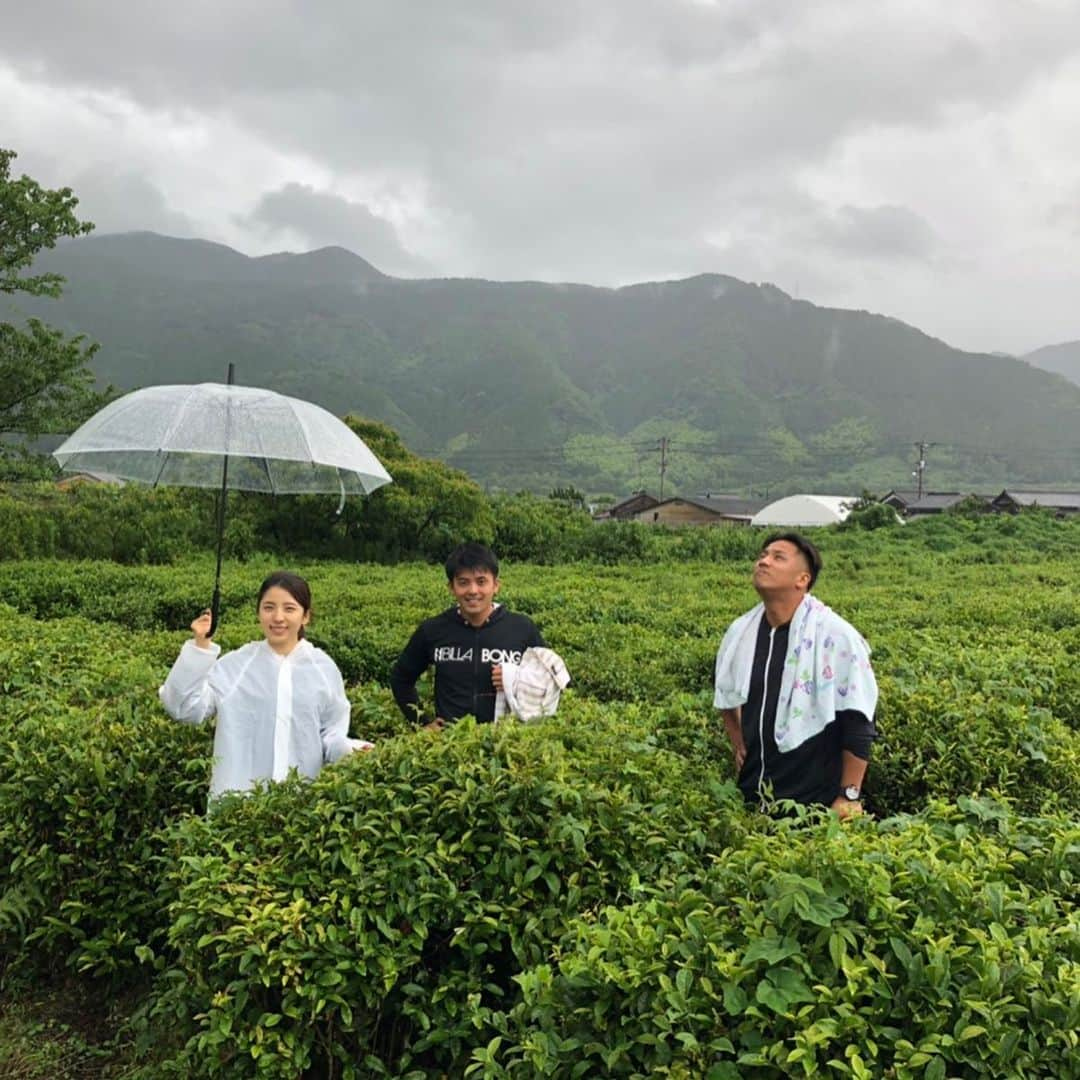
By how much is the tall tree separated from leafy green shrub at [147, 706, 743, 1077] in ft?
66.2

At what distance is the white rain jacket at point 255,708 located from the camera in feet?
12.5

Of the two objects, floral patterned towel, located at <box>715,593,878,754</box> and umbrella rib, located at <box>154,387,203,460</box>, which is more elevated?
umbrella rib, located at <box>154,387,203,460</box>

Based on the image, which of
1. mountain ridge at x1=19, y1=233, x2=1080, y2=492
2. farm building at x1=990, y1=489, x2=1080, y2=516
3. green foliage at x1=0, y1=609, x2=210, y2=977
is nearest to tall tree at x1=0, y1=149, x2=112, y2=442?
green foliage at x1=0, y1=609, x2=210, y2=977

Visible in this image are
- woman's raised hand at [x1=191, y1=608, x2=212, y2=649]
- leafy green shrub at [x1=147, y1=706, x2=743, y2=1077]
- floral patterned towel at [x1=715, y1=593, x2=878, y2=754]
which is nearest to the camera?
leafy green shrub at [x1=147, y1=706, x2=743, y2=1077]

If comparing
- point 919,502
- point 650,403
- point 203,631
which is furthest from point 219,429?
point 650,403

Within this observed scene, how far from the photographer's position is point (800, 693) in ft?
12.0

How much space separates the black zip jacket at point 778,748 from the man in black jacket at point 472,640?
1.08 m

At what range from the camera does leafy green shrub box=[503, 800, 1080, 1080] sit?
1.96 metres

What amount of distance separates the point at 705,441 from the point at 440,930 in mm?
156773

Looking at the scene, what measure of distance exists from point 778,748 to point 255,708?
6.93 ft

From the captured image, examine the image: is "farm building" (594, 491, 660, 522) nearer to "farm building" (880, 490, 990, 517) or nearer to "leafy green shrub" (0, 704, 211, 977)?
"farm building" (880, 490, 990, 517)

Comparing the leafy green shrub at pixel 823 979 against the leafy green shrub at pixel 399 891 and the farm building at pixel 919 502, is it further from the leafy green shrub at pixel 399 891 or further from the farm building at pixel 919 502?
the farm building at pixel 919 502

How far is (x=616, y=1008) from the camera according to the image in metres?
2.25

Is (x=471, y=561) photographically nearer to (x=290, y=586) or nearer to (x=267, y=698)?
(x=290, y=586)
